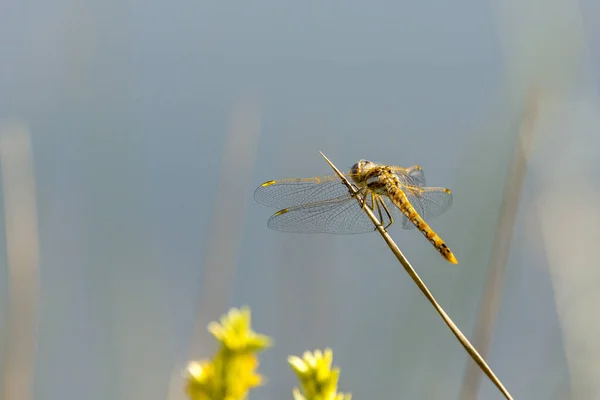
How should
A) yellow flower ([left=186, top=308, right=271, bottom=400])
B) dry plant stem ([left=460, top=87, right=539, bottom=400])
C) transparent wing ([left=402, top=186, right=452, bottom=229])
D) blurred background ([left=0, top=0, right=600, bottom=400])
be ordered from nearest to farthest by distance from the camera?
1. yellow flower ([left=186, top=308, right=271, bottom=400])
2. dry plant stem ([left=460, top=87, right=539, bottom=400])
3. blurred background ([left=0, top=0, right=600, bottom=400])
4. transparent wing ([left=402, top=186, right=452, bottom=229])

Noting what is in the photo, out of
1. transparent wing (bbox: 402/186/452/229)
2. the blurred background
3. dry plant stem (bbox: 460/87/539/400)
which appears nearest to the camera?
dry plant stem (bbox: 460/87/539/400)

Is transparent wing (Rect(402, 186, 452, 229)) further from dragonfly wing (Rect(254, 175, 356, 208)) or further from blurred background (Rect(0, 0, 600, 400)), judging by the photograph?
dragonfly wing (Rect(254, 175, 356, 208))

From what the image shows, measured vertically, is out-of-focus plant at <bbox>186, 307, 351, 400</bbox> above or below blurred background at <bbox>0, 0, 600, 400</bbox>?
below

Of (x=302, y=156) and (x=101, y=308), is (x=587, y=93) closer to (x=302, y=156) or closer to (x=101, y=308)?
(x=302, y=156)

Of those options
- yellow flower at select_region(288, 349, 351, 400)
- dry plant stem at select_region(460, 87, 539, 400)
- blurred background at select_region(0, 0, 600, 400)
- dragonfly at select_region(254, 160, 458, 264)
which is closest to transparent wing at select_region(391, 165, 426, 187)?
dragonfly at select_region(254, 160, 458, 264)

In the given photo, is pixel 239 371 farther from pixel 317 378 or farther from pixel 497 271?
pixel 497 271

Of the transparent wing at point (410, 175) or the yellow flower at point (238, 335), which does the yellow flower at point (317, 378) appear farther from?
the transparent wing at point (410, 175)

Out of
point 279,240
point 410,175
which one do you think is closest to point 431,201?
point 410,175
